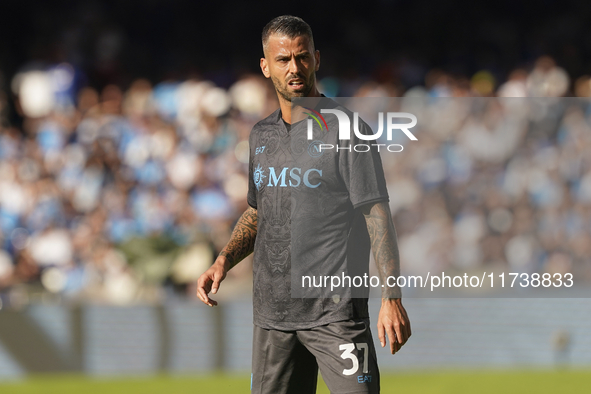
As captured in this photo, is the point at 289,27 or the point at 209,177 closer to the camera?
the point at 289,27

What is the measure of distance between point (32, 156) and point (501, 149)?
6205mm

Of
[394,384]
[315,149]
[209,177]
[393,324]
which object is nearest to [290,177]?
[315,149]

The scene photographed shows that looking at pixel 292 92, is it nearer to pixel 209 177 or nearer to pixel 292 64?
pixel 292 64

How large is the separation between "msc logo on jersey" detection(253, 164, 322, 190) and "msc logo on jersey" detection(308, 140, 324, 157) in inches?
2.6

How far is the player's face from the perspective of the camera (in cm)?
312

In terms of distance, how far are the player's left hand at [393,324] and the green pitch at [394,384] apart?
170 inches

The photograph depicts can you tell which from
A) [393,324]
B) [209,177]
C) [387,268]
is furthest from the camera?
[209,177]

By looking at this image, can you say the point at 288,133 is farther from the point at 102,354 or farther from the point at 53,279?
the point at 53,279

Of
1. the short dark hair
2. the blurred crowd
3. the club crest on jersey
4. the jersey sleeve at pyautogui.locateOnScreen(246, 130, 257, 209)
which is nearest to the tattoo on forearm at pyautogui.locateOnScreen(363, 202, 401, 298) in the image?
the club crest on jersey

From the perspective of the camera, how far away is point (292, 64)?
3105mm

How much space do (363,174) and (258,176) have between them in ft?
1.79

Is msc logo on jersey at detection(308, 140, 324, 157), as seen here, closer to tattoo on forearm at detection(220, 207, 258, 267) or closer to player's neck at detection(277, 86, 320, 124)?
player's neck at detection(277, 86, 320, 124)

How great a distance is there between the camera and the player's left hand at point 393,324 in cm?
283

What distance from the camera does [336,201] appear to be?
10.2 feet
